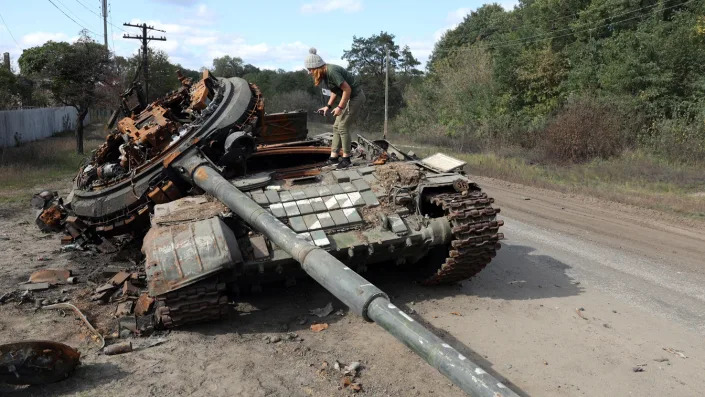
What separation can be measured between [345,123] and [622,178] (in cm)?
1208

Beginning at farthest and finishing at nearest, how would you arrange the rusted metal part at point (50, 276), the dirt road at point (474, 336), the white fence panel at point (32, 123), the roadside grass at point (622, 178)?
the white fence panel at point (32, 123) → the roadside grass at point (622, 178) → the rusted metal part at point (50, 276) → the dirt road at point (474, 336)

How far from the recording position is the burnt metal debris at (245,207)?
231 inches

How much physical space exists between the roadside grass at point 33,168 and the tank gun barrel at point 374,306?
1135 centimetres

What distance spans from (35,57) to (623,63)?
23523mm

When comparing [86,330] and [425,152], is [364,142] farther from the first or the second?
[425,152]

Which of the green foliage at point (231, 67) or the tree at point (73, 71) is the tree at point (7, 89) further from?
the green foliage at point (231, 67)

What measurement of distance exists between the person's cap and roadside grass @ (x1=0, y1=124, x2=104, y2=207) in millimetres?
9632

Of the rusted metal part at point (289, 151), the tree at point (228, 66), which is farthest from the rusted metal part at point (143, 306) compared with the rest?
the tree at point (228, 66)

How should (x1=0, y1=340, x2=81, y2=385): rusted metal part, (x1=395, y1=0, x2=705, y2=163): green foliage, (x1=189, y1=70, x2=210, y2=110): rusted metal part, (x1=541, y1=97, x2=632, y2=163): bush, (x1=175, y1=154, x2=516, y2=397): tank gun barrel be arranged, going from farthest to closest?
1. (x1=395, y1=0, x2=705, y2=163): green foliage
2. (x1=541, y1=97, x2=632, y2=163): bush
3. (x1=189, y1=70, x2=210, y2=110): rusted metal part
4. (x1=0, y1=340, x2=81, y2=385): rusted metal part
5. (x1=175, y1=154, x2=516, y2=397): tank gun barrel

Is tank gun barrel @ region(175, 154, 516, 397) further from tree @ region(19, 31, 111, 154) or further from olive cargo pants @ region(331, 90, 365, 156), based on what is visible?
tree @ region(19, 31, 111, 154)

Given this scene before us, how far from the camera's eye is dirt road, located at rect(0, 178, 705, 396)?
5246 millimetres

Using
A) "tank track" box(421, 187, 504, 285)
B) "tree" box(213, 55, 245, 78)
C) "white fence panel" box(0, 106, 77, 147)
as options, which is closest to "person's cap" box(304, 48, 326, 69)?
"tank track" box(421, 187, 504, 285)

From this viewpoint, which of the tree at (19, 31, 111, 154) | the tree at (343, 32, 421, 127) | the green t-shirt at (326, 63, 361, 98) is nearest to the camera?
the green t-shirt at (326, 63, 361, 98)

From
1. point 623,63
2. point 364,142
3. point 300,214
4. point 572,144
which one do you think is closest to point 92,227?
point 300,214
